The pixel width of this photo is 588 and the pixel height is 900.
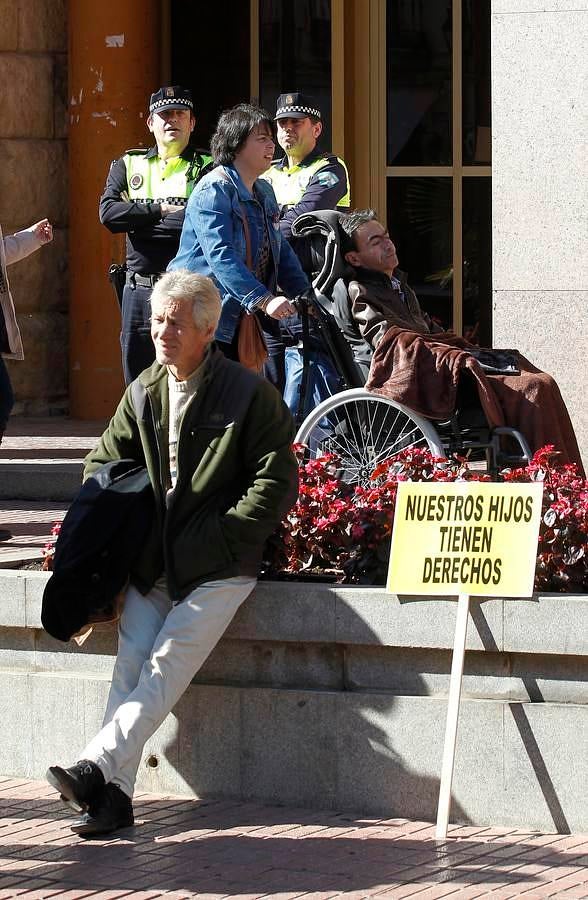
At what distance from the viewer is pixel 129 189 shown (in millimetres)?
9328

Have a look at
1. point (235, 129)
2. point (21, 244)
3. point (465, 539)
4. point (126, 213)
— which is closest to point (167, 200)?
point (126, 213)

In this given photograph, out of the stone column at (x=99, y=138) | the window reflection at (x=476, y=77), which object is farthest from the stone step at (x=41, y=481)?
the window reflection at (x=476, y=77)

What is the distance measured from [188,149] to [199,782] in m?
4.50

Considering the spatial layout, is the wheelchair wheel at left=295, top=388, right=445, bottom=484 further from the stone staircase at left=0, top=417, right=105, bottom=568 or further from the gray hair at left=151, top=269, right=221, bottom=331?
the gray hair at left=151, top=269, right=221, bottom=331

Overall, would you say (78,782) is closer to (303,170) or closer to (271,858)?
(271,858)

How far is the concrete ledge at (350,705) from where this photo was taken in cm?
527

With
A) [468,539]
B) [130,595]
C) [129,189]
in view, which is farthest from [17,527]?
[468,539]

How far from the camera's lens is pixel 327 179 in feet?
30.3

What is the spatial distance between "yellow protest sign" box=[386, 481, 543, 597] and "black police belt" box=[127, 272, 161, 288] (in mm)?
3967

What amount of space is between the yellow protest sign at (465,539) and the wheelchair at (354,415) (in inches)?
66.0

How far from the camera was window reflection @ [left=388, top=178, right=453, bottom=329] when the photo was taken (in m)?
13.1

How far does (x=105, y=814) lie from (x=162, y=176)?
4.69 metres

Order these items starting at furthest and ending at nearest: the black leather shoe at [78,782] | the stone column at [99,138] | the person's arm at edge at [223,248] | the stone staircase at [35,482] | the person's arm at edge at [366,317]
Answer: the stone column at [99,138] < the person's arm at edge at [366,317] < the stone staircase at [35,482] < the person's arm at edge at [223,248] < the black leather shoe at [78,782]

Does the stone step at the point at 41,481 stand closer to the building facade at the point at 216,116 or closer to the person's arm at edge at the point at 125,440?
the building facade at the point at 216,116
